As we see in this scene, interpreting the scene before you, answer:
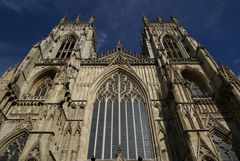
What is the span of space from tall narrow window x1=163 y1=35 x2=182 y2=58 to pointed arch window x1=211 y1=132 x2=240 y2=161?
1323cm

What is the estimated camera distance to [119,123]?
1634 centimetres

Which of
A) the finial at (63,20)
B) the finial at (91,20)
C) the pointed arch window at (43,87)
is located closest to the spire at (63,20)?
the finial at (63,20)

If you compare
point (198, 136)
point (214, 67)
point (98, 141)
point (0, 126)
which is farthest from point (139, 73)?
point (0, 126)

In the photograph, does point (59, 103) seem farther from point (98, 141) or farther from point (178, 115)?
point (178, 115)

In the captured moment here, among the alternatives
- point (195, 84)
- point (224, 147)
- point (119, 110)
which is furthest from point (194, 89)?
point (119, 110)

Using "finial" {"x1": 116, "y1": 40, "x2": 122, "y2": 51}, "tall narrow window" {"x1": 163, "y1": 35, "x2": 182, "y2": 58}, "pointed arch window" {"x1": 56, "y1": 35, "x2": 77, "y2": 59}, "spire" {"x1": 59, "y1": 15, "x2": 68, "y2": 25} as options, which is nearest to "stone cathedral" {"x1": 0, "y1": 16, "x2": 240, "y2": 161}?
"finial" {"x1": 116, "y1": 40, "x2": 122, "y2": 51}

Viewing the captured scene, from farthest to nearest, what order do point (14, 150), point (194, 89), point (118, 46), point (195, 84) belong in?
1. point (118, 46)
2. point (195, 84)
3. point (194, 89)
4. point (14, 150)

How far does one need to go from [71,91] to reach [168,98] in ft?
27.3

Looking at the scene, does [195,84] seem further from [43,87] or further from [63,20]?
[63,20]

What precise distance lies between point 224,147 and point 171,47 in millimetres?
16740

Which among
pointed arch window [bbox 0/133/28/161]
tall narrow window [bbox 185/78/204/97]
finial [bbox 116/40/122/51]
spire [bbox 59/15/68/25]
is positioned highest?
spire [bbox 59/15/68/25]

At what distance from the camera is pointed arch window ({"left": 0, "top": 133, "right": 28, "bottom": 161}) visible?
45.4 ft

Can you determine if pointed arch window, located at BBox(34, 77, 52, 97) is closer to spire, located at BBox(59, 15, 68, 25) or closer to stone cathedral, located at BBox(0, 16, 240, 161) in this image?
stone cathedral, located at BBox(0, 16, 240, 161)

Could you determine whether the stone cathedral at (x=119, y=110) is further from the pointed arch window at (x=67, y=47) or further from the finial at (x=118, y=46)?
the pointed arch window at (x=67, y=47)
